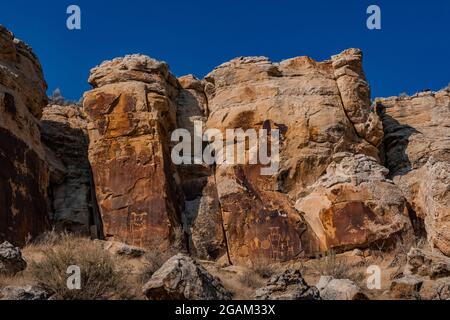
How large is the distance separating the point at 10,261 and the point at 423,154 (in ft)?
38.0

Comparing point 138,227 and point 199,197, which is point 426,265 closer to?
point 199,197

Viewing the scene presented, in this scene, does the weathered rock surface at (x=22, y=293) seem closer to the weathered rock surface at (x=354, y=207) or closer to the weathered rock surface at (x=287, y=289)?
the weathered rock surface at (x=287, y=289)

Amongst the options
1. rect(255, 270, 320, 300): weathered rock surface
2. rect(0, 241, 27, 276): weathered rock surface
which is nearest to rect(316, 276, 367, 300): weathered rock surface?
rect(255, 270, 320, 300): weathered rock surface

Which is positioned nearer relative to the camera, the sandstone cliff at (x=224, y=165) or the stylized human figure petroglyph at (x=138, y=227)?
the sandstone cliff at (x=224, y=165)

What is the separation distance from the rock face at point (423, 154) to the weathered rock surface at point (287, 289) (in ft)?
17.3

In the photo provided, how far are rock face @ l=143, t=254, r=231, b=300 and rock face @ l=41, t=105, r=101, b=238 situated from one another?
19.6ft

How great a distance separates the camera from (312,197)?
51.6 feet

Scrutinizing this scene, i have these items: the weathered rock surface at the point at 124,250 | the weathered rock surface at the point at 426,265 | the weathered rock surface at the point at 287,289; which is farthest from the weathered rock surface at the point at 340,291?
the weathered rock surface at the point at 124,250

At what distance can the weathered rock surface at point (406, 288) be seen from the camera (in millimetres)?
10609

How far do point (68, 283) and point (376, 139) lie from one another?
397 inches
